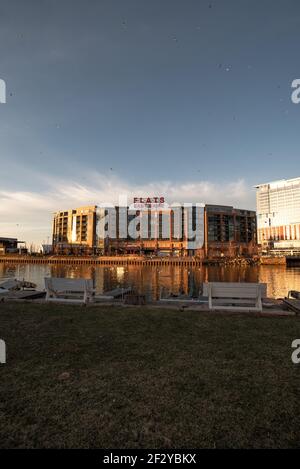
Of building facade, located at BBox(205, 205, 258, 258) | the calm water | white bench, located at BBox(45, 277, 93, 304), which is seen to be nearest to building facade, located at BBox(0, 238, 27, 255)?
the calm water

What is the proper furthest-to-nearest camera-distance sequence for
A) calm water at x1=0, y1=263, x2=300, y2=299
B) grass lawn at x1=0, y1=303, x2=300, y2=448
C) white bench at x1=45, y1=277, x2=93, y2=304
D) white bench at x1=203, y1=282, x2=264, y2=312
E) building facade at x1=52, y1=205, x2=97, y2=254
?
building facade at x1=52, y1=205, x2=97, y2=254 < calm water at x1=0, y1=263, x2=300, y2=299 < white bench at x1=45, y1=277, x2=93, y2=304 < white bench at x1=203, y1=282, x2=264, y2=312 < grass lawn at x1=0, y1=303, x2=300, y2=448

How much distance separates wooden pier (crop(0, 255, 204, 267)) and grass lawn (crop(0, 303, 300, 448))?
103 m

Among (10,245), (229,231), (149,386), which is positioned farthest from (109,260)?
(149,386)

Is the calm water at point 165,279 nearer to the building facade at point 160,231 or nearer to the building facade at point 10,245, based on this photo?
the building facade at point 160,231

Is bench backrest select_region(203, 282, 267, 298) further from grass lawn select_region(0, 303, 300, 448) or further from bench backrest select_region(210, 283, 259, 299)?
grass lawn select_region(0, 303, 300, 448)

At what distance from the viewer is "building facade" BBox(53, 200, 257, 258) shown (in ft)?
504

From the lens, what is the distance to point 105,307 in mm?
10344

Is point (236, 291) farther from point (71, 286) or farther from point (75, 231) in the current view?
point (75, 231)

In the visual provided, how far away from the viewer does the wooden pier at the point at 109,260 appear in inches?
4387

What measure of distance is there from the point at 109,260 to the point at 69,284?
110800 mm

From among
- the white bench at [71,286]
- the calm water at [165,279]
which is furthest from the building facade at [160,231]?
the white bench at [71,286]

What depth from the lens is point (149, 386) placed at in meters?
4.35

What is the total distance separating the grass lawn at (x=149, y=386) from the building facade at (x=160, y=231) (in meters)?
133
